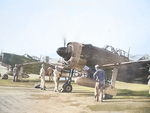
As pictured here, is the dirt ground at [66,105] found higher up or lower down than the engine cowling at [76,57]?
lower down

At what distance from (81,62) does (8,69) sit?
13521 mm

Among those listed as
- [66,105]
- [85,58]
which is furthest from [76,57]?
[66,105]

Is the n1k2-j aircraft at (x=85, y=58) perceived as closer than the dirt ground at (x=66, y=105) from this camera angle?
No

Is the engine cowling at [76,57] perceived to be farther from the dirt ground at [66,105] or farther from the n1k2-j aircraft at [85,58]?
the dirt ground at [66,105]

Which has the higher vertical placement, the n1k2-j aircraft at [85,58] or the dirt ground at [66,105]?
the n1k2-j aircraft at [85,58]

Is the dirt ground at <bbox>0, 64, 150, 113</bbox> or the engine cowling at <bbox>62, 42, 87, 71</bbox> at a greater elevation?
the engine cowling at <bbox>62, 42, 87, 71</bbox>

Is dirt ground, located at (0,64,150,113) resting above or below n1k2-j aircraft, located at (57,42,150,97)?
below

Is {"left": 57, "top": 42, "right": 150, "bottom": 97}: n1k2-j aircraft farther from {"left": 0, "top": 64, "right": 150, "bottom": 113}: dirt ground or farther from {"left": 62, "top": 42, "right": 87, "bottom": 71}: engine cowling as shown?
{"left": 0, "top": 64, "right": 150, "bottom": 113}: dirt ground

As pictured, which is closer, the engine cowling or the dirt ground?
the dirt ground

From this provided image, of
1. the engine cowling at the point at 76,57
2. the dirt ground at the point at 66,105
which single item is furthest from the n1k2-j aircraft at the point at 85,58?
the dirt ground at the point at 66,105

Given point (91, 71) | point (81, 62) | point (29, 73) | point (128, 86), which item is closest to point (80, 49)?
point (81, 62)

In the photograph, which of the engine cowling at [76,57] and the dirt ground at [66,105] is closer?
the dirt ground at [66,105]

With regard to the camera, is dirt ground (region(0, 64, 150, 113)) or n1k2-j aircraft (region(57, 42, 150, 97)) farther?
n1k2-j aircraft (region(57, 42, 150, 97))

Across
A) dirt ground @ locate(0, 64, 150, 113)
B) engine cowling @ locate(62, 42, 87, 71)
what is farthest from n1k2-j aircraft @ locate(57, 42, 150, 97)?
dirt ground @ locate(0, 64, 150, 113)
